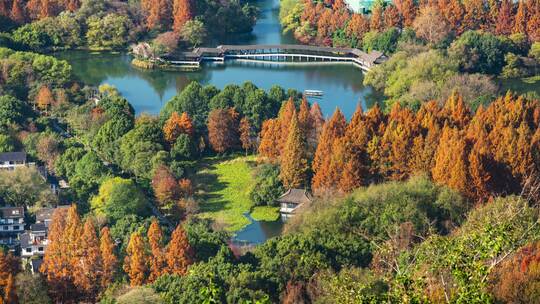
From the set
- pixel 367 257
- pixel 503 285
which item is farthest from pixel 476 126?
pixel 503 285

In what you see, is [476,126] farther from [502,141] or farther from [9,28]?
[9,28]

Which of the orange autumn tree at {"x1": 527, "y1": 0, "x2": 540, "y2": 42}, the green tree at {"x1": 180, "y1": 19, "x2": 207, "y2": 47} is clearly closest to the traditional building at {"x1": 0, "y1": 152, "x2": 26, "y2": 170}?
the green tree at {"x1": 180, "y1": 19, "x2": 207, "y2": 47}

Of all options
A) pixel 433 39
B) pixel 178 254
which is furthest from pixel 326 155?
pixel 433 39

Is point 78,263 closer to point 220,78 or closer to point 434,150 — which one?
point 434,150

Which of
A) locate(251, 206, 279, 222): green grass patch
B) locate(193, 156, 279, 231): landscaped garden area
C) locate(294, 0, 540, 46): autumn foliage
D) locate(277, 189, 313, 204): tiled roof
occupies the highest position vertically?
locate(294, 0, 540, 46): autumn foliage

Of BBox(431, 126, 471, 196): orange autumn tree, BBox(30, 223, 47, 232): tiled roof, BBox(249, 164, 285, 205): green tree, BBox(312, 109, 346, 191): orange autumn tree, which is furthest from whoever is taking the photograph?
BBox(249, 164, 285, 205): green tree

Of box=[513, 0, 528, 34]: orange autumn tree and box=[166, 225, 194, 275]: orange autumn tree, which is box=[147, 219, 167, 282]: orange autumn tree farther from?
box=[513, 0, 528, 34]: orange autumn tree
